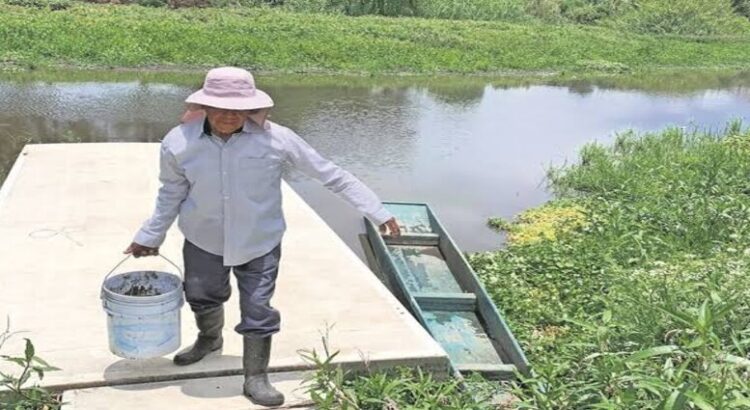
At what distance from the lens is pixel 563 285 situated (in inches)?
249

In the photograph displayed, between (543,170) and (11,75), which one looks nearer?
(543,170)

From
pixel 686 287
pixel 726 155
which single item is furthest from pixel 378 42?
pixel 686 287

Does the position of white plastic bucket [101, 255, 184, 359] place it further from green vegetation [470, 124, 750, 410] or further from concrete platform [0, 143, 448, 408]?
green vegetation [470, 124, 750, 410]

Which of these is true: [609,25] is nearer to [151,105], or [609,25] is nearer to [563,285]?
[151,105]

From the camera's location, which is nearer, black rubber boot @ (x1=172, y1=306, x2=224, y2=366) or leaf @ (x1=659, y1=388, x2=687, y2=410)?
leaf @ (x1=659, y1=388, x2=687, y2=410)

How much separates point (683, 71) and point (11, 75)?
63.6 ft

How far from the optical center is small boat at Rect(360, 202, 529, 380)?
5.02m

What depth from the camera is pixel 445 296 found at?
5723 millimetres

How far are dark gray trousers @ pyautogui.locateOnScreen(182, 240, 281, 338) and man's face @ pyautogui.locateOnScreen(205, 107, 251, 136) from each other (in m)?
0.55

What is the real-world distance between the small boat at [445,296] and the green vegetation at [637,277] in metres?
0.26

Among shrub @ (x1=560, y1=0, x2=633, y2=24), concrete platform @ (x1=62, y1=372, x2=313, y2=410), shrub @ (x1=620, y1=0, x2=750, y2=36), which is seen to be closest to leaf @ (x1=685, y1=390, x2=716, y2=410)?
concrete platform @ (x1=62, y1=372, x2=313, y2=410)

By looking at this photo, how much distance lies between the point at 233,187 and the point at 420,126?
10.6m

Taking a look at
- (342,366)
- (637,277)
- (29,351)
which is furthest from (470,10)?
(29,351)

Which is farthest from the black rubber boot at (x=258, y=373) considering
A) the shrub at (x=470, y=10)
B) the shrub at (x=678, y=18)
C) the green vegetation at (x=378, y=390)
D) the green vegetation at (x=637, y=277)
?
the shrub at (x=678, y=18)
